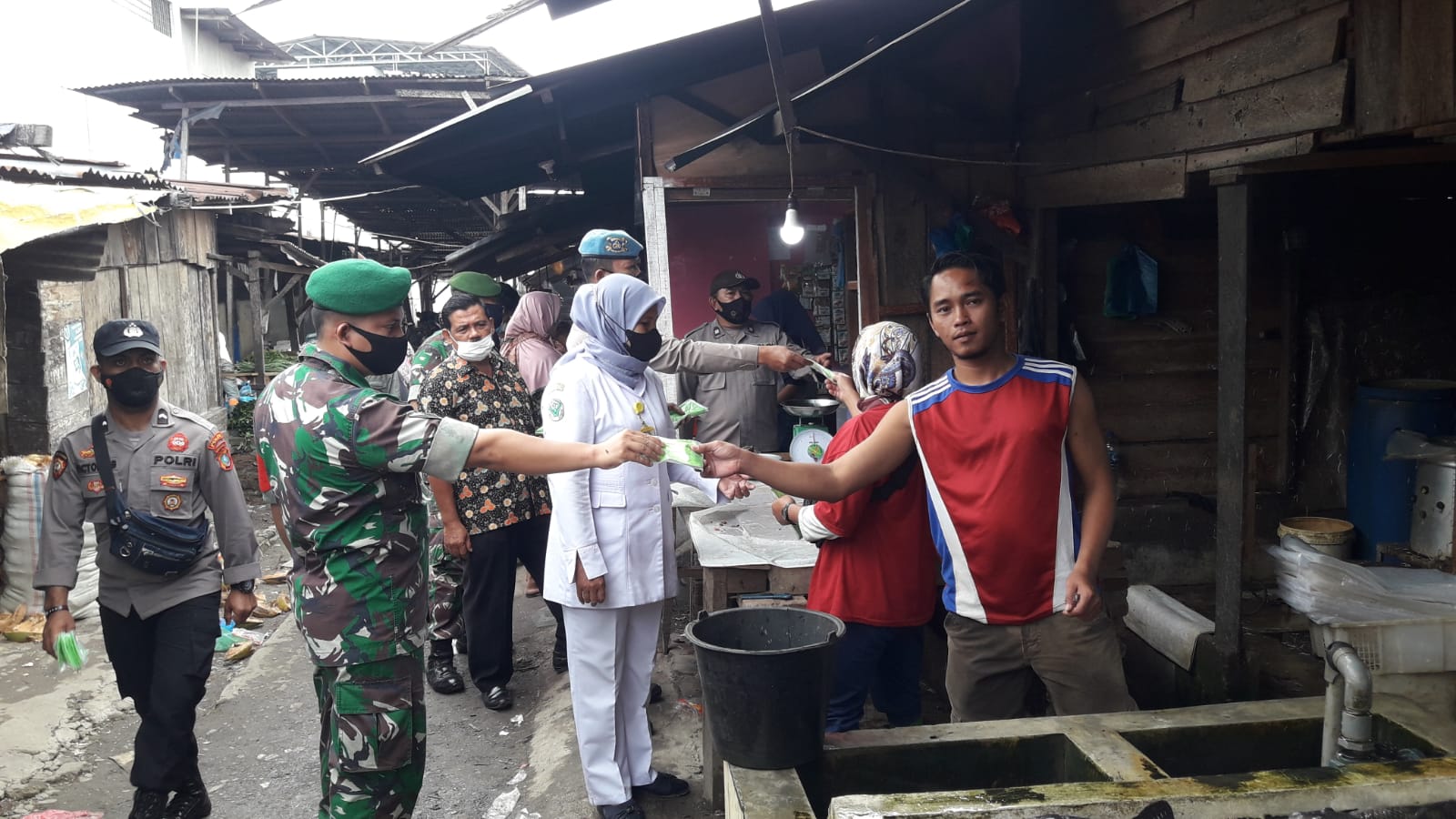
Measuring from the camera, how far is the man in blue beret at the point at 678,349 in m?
5.27

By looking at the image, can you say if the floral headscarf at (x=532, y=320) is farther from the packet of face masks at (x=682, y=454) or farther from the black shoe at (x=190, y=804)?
the packet of face masks at (x=682, y=454)

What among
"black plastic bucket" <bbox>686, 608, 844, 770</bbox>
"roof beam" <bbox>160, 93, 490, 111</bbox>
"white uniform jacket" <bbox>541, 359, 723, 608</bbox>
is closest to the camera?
"black plastic bucket" <bbox>686, 608, 844, 770</bbox>

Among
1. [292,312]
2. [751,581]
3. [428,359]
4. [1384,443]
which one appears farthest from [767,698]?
[292,312]

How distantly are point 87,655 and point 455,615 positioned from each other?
9.71 ft

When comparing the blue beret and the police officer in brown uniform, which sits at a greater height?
the blue beret

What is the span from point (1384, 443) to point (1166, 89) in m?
2.69

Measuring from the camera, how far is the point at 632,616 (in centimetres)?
402

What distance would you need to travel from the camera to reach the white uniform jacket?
3783 millimetres

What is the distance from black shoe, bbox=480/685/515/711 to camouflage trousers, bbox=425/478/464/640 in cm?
51

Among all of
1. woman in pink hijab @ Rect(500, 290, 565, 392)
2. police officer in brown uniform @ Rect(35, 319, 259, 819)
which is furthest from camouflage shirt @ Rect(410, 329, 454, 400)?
police officer in brown uniform @ Rect(35, 319, 259, 819)

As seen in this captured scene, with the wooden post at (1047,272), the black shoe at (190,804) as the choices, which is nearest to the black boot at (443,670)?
the black shoe at (190,804)

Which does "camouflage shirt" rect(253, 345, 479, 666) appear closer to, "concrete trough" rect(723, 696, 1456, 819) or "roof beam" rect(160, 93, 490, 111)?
"concrete trough" rect(723, 696, 1456, 819)

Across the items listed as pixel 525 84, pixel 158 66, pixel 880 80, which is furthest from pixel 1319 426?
pixel 158 66

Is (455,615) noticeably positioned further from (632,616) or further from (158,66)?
(158,66)
